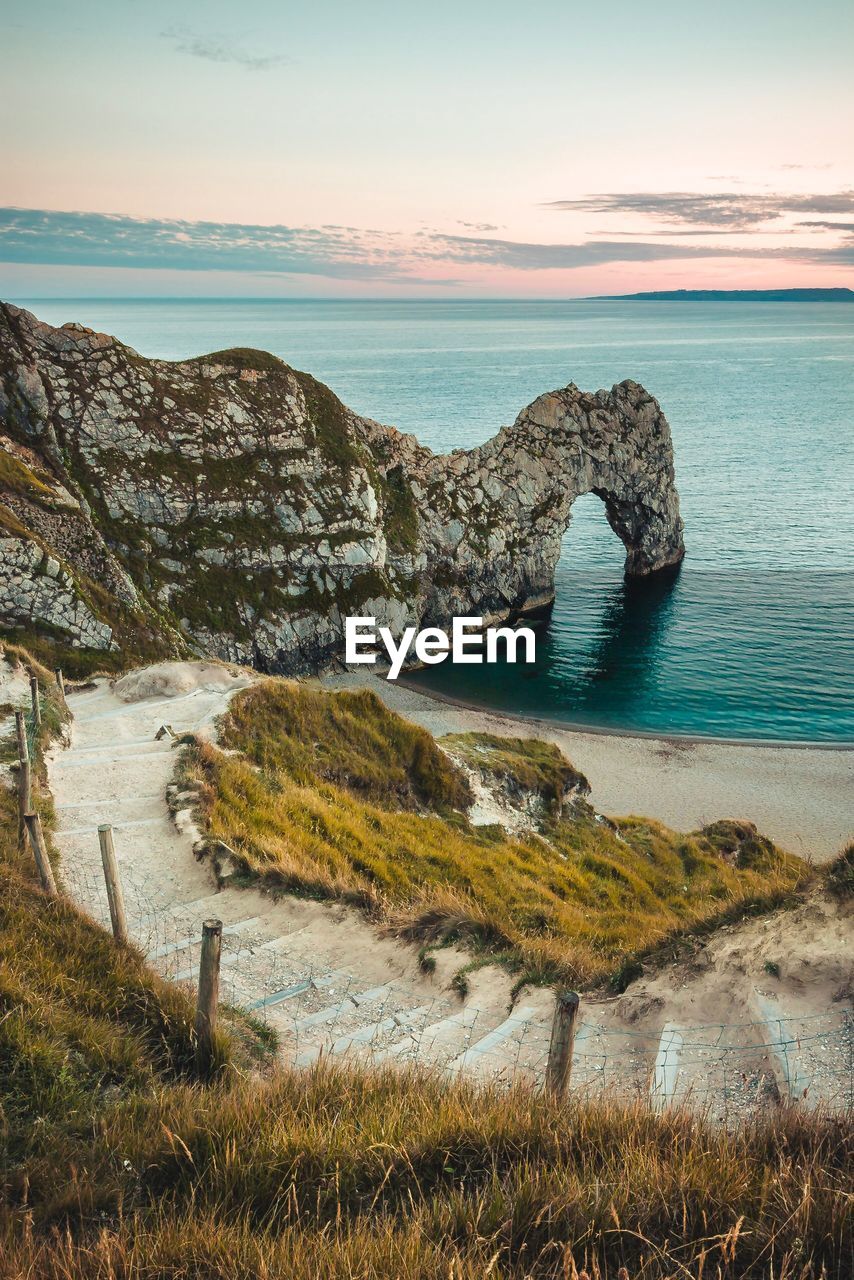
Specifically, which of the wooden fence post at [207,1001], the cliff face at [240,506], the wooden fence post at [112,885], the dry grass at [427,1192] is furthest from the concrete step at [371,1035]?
the cliff face at [240,506]

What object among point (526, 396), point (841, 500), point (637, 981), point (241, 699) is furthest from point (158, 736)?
point (526, 396)

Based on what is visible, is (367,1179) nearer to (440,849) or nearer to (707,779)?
(440,849)

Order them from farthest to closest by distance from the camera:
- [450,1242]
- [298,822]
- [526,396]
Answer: [526,396] → [298,822] → [450,1242]

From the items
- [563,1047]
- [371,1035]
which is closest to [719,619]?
[371,1035]

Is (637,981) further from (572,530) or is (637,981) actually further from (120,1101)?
(572,530)

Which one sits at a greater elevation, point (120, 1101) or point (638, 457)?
point (638, 457)

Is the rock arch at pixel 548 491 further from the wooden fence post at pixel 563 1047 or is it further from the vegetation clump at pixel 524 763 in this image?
the wooden fence post at pixel 563 1047
